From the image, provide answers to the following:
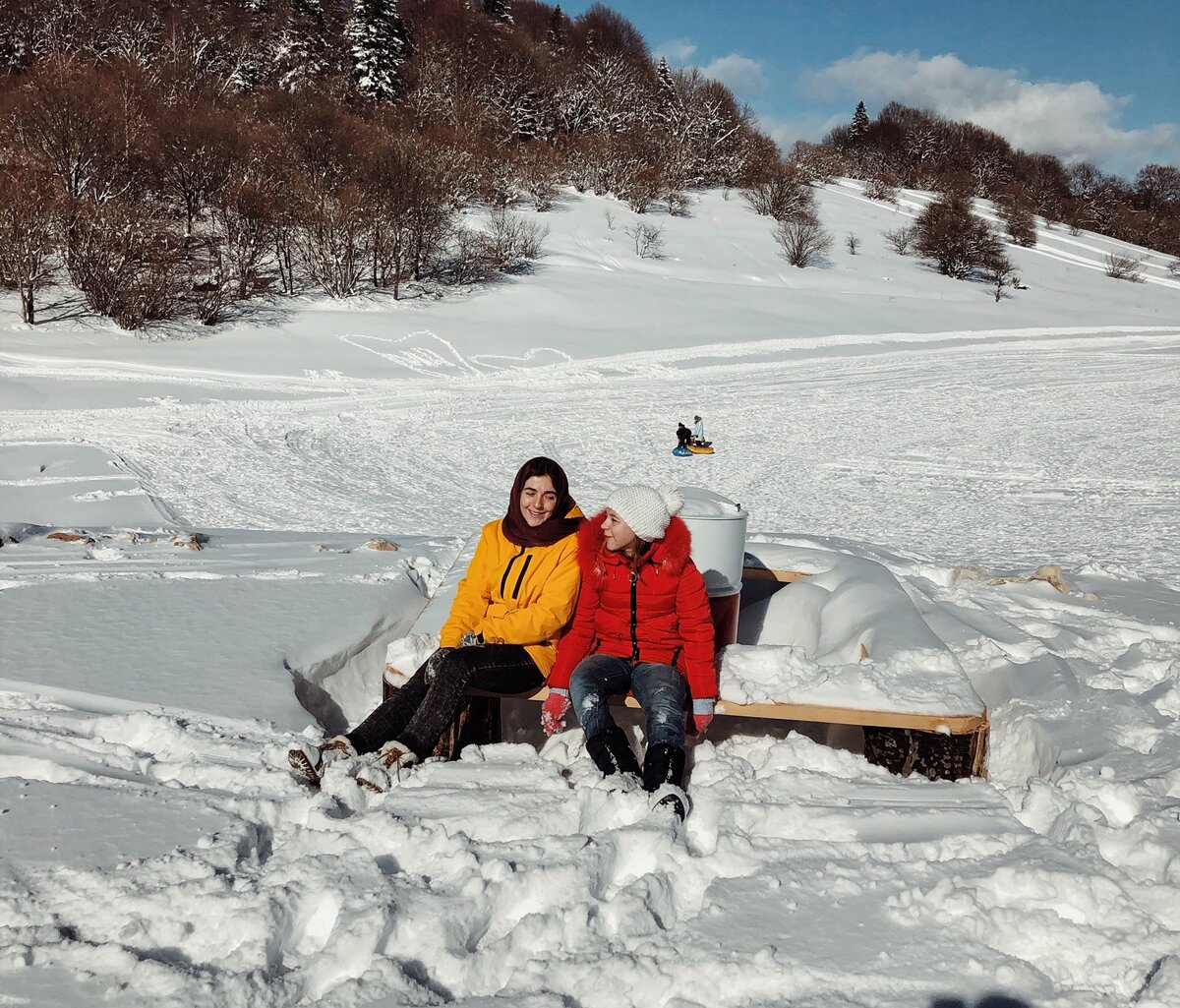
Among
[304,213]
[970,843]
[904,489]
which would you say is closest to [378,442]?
[904,489]

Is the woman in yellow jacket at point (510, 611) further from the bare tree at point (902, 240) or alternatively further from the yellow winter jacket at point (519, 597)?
the bare tree at point (902, 240)

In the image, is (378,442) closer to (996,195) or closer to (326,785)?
(326,785)

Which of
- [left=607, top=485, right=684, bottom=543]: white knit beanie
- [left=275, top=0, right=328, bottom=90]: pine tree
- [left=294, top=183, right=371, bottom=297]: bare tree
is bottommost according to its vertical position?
[left=607, top=485, right=684, bottom=543]: white knit beanie

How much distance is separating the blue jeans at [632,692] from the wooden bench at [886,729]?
0.37 ft

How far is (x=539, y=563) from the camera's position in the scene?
11.3 ft

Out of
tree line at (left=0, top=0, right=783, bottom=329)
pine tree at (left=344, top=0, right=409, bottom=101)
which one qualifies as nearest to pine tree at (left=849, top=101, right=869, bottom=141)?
tree line at (left=0, top=0, right=783, bottom=329)

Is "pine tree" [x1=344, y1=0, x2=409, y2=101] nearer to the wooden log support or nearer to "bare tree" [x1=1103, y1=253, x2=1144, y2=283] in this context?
"bare tree" [x1=1103, y1=253, x2=1144, y2=283]

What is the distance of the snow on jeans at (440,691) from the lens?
296 centimetres

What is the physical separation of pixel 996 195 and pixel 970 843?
57603mm

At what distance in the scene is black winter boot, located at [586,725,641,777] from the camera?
285 cm

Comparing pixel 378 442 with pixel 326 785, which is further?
pixel 378 442

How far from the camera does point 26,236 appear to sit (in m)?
16.7

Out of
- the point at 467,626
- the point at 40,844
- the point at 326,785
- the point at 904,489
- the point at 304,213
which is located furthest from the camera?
the point at 304,213

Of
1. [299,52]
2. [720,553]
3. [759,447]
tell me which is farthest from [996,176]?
[720,553]
